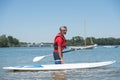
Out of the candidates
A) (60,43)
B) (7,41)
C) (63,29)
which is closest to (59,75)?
(60,43)

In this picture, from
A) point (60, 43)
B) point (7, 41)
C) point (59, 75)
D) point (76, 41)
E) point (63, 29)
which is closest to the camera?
point (63, 29)

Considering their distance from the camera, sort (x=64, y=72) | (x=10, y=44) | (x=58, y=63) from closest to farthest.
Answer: (x=58, y=63) < (x=64, y=72) < (x=10, y=44)

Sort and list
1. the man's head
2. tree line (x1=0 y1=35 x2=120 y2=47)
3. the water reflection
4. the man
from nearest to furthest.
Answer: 1. the man's head
2. the man
3. the water reflection
4. tree line (x1=0 y1=35 x2=120 y2=47)

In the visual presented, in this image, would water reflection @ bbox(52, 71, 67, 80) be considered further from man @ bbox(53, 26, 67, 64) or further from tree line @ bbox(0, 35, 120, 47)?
tree line @ bbox(0, 35, 120, 47)

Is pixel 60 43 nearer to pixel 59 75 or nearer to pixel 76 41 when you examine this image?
pixel 59 75

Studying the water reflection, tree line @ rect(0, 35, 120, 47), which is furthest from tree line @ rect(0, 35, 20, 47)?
Result: the water reflection

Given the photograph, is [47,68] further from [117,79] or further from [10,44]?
[10,44]

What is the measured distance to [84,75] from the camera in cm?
1345

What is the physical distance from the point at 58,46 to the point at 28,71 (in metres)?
3.20

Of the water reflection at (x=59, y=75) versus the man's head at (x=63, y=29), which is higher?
the man's head at (x=63, y=29)

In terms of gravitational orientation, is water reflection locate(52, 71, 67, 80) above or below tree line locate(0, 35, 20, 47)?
below

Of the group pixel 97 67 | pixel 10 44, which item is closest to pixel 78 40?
pixel 10 44

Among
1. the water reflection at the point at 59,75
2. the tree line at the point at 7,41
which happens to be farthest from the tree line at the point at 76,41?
the water reflection at the point at 59,75

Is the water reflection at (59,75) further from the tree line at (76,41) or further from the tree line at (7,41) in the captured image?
the tree line at (7,41)
